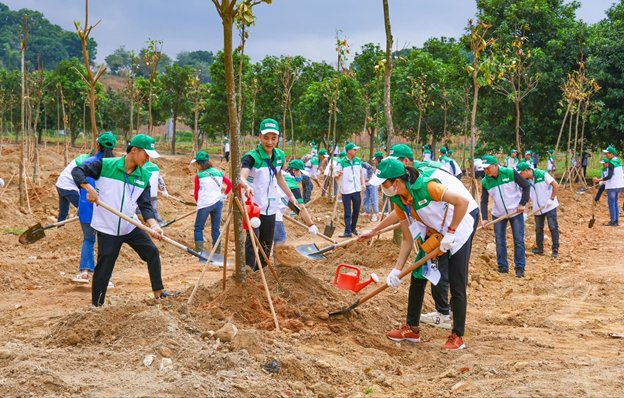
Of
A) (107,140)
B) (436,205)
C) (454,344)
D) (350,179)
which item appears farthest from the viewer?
(350,179)

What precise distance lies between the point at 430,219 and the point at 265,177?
1.94m

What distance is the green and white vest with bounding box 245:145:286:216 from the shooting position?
5.75 metres

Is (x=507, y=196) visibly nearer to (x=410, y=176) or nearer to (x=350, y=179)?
(x=350, y=179)

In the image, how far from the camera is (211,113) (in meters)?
26.7

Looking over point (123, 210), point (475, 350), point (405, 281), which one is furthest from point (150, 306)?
point (405, 281)

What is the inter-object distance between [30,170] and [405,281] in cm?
1688

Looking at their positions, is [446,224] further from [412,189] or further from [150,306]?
[150,306]

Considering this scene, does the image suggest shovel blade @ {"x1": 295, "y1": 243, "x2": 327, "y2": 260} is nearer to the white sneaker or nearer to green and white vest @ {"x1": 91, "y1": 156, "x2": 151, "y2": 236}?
the white sneaker

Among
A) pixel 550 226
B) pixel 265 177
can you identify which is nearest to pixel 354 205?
pixel 550 226

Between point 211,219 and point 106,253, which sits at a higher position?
point 106,253

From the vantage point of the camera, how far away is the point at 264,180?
228 inches

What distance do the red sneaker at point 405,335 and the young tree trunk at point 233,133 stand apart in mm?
1466

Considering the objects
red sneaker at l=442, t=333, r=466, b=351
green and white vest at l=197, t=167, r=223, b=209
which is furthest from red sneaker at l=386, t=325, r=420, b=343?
green and white vest at l=197, t=167, r=223, b=209

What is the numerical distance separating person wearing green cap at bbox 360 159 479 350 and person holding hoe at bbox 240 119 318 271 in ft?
5.04
